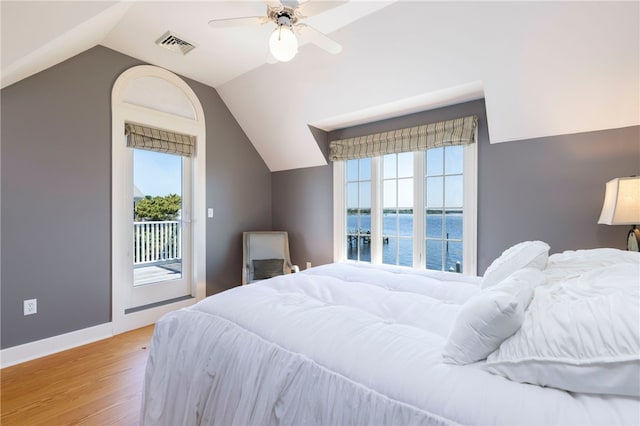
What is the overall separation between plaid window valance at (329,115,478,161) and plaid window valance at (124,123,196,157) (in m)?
1.74

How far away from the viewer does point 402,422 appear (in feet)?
2.49

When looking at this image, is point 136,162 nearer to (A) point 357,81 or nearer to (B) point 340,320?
(A) point 357,81

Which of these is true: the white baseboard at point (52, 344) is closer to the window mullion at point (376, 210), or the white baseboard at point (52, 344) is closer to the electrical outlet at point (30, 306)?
the electrical outlet at point (30, 306)

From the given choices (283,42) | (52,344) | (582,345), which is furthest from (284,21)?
(52,344)

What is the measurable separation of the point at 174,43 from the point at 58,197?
1.69 meters

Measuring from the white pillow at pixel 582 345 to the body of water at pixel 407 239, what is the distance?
221 cm

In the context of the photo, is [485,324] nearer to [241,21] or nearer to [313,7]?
[313,7]

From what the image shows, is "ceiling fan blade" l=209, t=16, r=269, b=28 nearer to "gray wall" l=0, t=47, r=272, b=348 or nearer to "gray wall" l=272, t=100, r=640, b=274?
"gray wall" l=0, t=47, r=272, b=348

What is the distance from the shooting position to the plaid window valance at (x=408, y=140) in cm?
282

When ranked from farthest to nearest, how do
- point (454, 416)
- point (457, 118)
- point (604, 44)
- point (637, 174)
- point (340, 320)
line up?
1. point (457, 118)
2. point (637, 174)
3. point (604, 44)
4. point (340, 320)
5. point (454, 416)

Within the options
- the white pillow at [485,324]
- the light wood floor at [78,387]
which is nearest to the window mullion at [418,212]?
the white pillow at [485,324]

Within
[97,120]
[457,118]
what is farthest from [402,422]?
[97,120]

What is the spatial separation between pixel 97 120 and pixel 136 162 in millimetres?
505

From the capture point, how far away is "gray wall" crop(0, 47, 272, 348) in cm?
225
